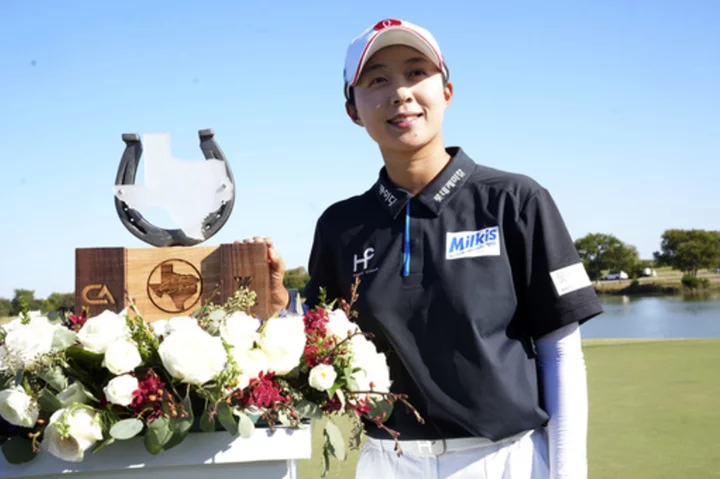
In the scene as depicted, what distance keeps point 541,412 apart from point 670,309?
3130 centimetres

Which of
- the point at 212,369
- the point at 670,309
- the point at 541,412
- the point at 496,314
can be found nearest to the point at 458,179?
the point at 496,314

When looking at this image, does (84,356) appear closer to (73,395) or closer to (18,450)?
(73,395)

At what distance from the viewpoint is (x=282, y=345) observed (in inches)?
49.4

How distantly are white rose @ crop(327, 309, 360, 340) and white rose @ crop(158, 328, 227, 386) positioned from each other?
254 mm

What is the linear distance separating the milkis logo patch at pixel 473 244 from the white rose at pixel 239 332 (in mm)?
542

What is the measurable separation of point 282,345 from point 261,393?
0.29ft

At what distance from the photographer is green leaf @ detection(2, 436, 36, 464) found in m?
1.25

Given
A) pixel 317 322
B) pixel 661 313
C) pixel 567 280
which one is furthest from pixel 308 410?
pixel 661 313

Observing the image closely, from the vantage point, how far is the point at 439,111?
176cm

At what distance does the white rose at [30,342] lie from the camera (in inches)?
48.6

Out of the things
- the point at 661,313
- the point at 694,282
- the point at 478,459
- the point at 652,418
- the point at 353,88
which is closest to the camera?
the point at 478,459

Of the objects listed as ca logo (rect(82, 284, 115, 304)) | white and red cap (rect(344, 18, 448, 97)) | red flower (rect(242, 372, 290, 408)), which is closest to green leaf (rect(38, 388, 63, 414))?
red flower (rect(242, 372, 290, 408))

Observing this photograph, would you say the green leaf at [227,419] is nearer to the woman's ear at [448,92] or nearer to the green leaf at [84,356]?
the green leaf at [84,356]

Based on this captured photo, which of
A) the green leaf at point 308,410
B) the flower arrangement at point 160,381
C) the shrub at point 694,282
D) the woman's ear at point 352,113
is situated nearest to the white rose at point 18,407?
the flower arrangement at point 160,381
